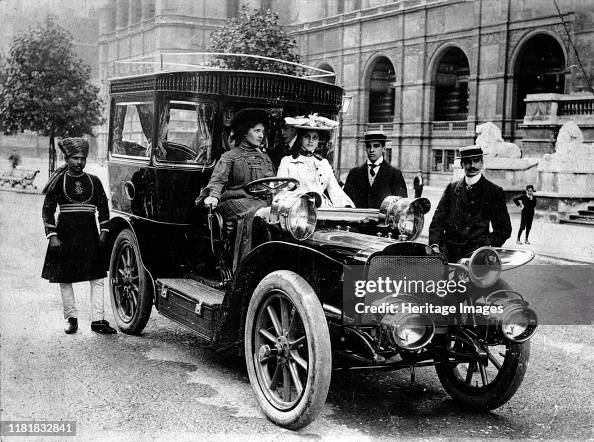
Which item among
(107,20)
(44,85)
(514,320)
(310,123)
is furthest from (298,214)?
(107,20)

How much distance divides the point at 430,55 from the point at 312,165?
31.8 m

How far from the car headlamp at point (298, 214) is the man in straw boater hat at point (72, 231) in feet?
9.22

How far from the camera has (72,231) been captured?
671cm

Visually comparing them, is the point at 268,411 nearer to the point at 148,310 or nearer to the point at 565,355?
the point at 148,310

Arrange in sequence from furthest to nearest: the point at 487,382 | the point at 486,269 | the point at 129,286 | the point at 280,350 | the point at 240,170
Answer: the point at 129,286 < the point at 240,170 < the point at 487,382 < the point at 280,350 < the point at 486,269

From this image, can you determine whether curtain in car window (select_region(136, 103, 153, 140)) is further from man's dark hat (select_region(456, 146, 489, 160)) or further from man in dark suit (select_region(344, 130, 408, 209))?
man's dark hat (select_region(456, 146, 489, 160))

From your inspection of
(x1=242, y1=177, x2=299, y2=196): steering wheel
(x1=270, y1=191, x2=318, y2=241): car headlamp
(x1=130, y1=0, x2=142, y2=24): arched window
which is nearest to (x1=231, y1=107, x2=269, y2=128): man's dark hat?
(x1=242, y1=177, x2=299, y2=196): steering wheel

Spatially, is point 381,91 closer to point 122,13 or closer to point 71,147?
point 122,13

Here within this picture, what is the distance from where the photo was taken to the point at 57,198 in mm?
6711

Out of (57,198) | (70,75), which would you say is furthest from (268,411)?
→ (70,75)

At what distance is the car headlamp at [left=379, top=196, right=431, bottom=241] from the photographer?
5066 millimetres

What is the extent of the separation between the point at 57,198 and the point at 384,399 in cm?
361

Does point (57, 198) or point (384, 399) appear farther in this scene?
point (57, 198)

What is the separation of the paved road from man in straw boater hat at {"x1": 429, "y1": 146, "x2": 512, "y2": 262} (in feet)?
3.64
